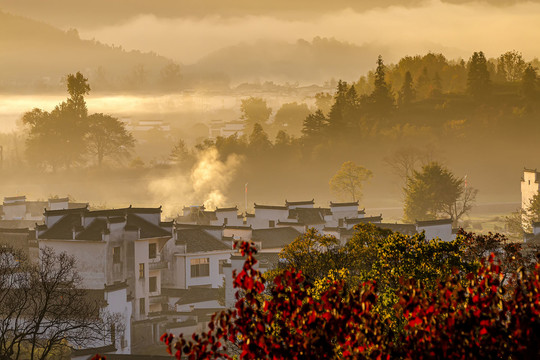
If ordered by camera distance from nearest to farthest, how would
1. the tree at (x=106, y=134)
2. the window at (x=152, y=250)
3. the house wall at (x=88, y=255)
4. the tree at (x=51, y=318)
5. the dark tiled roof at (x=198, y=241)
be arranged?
the tree at (x=51, y=318) < the house wall at (x=88, y=255) < the window at (x=152, y=250) < the dark tiled roof at (x=198, y=241) < the tree at (x=106, y=134)

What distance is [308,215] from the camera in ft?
319

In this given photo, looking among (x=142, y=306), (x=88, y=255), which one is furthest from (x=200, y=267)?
(x=88, y=255)

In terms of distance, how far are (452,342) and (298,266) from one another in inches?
1076

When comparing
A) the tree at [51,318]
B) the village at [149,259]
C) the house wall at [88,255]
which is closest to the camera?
the tree at [51,318]

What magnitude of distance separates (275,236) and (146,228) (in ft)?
56.3

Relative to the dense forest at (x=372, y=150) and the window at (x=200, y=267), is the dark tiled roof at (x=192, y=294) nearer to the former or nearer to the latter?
the window at (x=200, y=267)

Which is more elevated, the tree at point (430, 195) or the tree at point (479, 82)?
the tree at point (479, 82)

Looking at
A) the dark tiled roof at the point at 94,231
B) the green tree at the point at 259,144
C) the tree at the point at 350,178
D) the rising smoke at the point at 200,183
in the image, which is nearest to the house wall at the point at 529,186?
the tree at the point at 350,178

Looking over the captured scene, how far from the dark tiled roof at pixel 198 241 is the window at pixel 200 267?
0.83m

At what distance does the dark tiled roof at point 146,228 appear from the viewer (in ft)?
241

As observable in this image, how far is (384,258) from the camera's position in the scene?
126ft

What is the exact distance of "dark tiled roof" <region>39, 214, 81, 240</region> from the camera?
69625mm

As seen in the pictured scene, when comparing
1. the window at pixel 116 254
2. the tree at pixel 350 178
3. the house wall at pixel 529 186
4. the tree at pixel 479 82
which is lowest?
the window at pixel 116 254

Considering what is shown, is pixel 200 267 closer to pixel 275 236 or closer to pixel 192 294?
pixel 192 294
